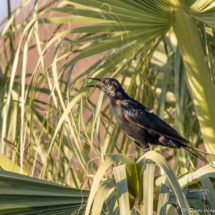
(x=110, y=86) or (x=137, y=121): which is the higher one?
(x=110, y=86)

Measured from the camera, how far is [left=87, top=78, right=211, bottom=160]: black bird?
3.15 feet

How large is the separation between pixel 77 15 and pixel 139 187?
1.87 feet

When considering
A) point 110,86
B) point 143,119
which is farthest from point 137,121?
point 110,86

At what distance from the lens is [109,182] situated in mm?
613

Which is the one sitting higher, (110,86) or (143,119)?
(110,86)

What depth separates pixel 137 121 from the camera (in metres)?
0.98

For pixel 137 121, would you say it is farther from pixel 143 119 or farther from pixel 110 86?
pixel 110 86

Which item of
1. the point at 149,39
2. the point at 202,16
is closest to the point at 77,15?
the point at 149,39

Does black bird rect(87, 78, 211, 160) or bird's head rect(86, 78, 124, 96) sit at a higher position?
bird's head rect(86, 78, 124, 96)

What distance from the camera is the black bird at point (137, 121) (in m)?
0.96

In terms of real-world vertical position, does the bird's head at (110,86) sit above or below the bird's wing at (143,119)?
above

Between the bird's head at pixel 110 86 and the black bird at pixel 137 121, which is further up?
the bird's head at pixel 110 86

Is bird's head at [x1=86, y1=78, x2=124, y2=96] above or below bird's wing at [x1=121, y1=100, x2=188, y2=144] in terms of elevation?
above

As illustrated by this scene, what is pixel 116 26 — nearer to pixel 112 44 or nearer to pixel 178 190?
pixel 112 44
